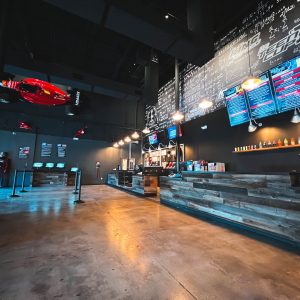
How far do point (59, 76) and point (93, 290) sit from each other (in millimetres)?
6335

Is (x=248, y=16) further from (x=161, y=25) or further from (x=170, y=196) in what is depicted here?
(x=170, y=196)

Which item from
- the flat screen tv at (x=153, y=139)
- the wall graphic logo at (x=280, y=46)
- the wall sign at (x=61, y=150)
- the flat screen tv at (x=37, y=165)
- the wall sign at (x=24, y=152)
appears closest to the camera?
the wall graphic logo at (x=280, y=46)

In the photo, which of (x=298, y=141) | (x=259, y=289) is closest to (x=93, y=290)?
(x=259, y=289)

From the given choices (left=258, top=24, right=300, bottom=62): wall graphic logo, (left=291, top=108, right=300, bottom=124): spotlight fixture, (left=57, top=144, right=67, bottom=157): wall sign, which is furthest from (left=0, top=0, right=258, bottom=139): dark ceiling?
(left=57, top=144, right=67, bottom=157): wall sign

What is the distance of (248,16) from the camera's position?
483 cm

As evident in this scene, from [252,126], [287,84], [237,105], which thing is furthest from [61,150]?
[287,84]

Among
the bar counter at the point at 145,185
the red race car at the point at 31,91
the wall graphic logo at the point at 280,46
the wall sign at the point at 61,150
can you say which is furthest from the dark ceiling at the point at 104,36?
the wall sign at the point at 61,150

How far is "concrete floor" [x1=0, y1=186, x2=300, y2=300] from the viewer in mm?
1480

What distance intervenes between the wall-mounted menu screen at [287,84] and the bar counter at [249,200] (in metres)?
1.74

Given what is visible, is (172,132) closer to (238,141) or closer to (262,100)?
(238,141)

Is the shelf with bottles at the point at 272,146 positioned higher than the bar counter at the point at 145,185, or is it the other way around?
the shelf with bottles at the point at 272,146

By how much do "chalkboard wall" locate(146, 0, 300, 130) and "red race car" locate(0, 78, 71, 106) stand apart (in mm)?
4893

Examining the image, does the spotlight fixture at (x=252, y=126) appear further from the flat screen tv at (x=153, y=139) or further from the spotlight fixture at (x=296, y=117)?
the flat screen tv at (x=153, y=139)

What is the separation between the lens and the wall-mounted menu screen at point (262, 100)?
150 inches
